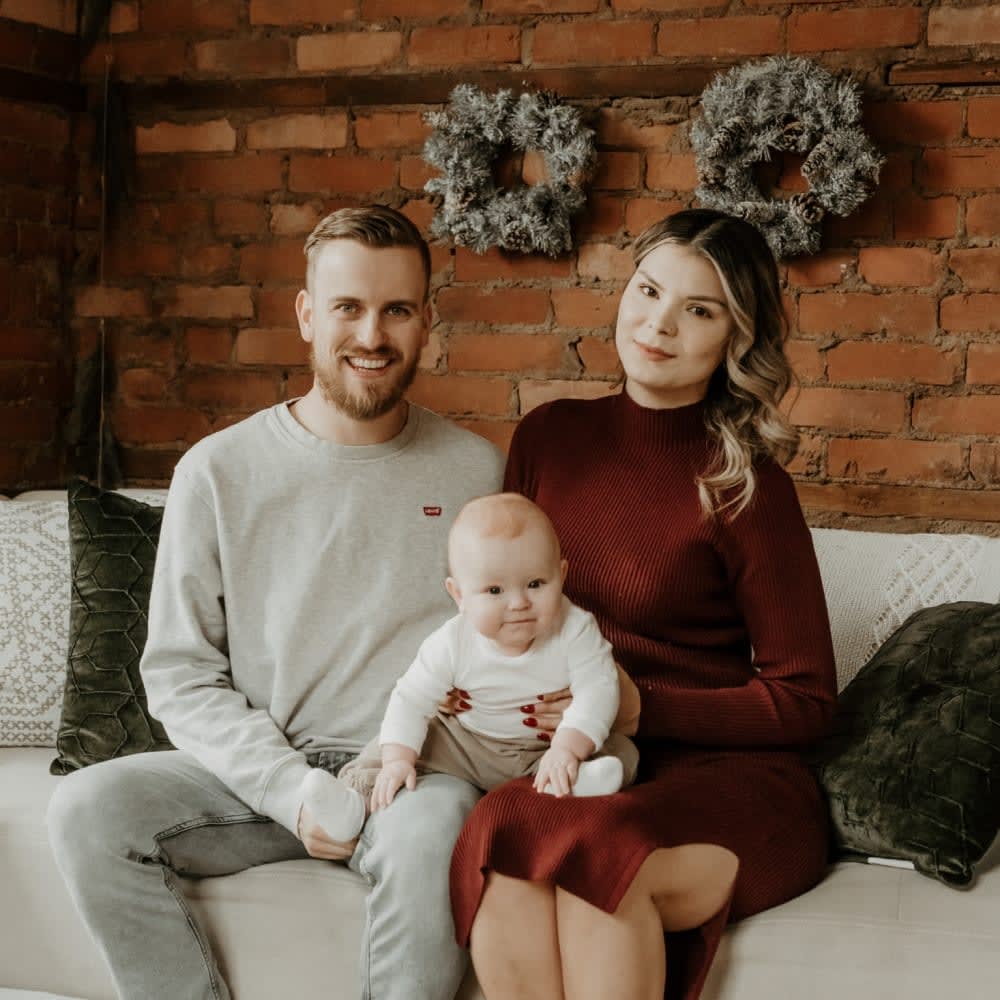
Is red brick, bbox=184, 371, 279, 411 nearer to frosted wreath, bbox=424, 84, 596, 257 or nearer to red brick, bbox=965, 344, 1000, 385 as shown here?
frosted wreath, bbox=424, 84, 596, 257

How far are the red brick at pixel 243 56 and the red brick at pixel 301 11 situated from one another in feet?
0.15

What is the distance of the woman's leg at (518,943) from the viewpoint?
1.51 metres

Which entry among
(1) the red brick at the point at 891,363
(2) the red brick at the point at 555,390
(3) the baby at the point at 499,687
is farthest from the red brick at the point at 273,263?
(3) the baby at the point at 499,687

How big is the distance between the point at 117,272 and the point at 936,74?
186 centimetres

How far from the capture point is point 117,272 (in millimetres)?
3133

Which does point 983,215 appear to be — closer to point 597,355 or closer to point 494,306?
point 597,355

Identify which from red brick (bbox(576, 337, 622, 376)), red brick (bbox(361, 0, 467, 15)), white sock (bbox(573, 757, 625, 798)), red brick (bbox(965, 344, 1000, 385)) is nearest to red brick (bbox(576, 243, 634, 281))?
red brick (bbox(576, 337, 622, 376))

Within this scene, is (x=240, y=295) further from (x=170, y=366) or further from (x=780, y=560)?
(x=780, y=560)

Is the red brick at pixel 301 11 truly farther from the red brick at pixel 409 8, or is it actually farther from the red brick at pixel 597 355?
the red brick at pixel 597 355

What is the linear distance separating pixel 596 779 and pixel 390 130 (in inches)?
70.8

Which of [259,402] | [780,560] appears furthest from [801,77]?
[259,402]

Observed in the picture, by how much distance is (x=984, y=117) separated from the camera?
2.56m

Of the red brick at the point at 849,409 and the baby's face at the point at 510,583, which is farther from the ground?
the red brick at the point at 849,409

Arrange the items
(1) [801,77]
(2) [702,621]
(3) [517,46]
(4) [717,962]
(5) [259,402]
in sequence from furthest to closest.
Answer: (5) [259,402] → (3) [517,46] → (1) [801,77] → (2) [702,621] → (4) [717,962]
